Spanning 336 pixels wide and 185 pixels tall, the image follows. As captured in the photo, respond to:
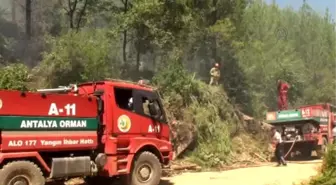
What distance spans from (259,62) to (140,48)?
15374 mm

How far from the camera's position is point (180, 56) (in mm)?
21875

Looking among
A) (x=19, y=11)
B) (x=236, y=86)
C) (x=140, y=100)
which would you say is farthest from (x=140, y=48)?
(x=19, y=11)

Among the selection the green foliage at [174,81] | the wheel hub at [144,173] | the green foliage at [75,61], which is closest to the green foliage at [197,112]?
the green foliage at [174,81]

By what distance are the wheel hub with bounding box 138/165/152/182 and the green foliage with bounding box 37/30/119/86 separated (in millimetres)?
7168

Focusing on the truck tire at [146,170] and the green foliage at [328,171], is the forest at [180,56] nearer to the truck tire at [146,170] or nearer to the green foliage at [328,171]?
the truck tire at [146,170]

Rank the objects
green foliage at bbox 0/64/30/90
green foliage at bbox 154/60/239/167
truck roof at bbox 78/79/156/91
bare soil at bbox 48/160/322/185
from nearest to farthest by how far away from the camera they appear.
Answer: truck roof at bbox 78/79/156/91 → bare soil at bbox 48/160/322/185 → green foliage at bbox 0/64/30/90 → green foliage at bbox 154/60/239/167

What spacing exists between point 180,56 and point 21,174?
43.9ft

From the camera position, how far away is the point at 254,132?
24422 mm

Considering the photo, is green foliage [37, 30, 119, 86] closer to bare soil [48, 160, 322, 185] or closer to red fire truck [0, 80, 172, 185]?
bare soil [48, 160, 322, 185]

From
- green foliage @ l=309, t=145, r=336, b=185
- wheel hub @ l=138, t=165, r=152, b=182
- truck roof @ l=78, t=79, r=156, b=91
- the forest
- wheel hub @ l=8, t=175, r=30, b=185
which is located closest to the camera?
green foliage @ l=309, t=145, r=336, b=185

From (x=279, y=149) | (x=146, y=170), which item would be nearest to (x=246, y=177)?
(x=146, y=170)

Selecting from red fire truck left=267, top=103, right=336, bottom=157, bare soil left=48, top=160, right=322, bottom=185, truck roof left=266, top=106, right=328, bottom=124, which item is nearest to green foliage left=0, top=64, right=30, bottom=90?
bare soil left=48, top=160, right=322, bottom=185

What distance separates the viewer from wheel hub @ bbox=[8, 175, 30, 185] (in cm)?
934

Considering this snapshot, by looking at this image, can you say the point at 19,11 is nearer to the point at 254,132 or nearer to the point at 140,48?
the point at 140,48
